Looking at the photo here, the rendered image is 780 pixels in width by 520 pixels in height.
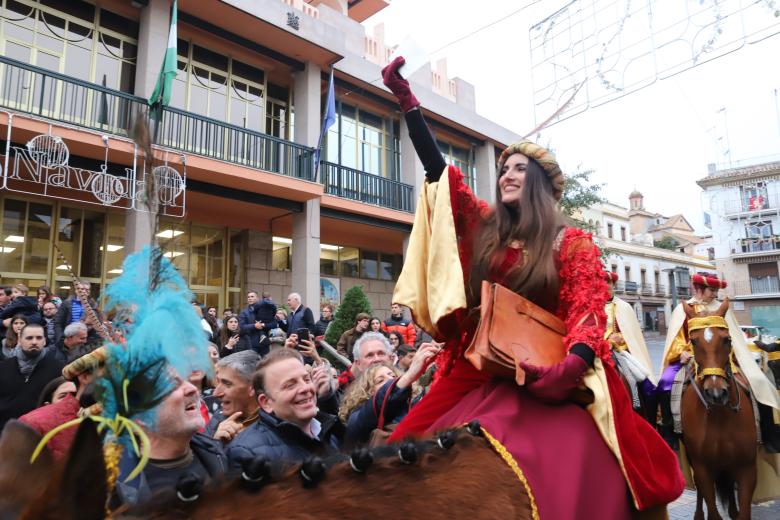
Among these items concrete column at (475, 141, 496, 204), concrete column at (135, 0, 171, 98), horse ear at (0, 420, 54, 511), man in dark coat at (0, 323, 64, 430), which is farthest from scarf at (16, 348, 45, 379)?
concrete column at (475, 141, 496, 204)

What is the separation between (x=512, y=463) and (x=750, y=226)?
113ft

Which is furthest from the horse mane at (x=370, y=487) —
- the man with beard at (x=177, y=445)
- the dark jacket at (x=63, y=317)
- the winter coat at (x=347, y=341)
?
the dark jacket at (x=63, y=317)

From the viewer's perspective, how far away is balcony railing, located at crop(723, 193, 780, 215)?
2556 centimetres

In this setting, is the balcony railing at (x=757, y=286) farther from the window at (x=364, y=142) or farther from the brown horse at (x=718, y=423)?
the brown horse at (x=718, y=423)

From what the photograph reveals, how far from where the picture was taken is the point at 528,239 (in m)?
2.18

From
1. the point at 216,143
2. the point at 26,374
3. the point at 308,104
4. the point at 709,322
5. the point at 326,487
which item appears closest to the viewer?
the point at 326,487

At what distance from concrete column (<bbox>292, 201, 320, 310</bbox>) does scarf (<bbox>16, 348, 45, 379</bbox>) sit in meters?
9.35

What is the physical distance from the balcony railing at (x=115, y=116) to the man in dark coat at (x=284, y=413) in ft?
31.2

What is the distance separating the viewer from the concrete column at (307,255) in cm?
1501

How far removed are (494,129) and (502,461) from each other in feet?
72.7

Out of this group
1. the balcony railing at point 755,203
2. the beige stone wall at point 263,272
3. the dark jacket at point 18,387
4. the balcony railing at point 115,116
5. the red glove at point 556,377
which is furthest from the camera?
the balcony railing at point 755,203

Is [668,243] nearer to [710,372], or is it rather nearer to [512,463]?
[710,372]

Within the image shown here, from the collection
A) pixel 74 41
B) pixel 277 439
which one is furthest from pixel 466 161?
pixel 277 439

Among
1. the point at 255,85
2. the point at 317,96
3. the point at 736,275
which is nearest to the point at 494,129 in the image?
the point at 317,96
